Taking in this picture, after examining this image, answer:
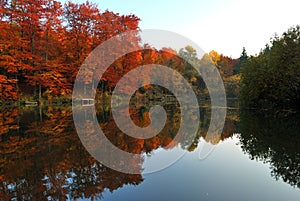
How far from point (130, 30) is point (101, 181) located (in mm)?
26096

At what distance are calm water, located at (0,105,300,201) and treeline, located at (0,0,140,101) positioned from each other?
17.7 metres

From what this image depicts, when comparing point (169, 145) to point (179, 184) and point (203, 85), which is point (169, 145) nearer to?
point (179, 184)

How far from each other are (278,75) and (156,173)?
1381cm

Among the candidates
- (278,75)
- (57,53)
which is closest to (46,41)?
(57,53)

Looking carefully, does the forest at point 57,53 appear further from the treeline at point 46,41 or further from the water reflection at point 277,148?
the water reflection at point 277,148

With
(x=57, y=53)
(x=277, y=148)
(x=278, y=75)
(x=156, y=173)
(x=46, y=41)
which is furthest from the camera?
(x=57, y=53)

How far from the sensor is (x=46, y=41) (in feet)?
81.9

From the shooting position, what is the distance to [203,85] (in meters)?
45.7

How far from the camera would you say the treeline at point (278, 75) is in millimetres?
14906

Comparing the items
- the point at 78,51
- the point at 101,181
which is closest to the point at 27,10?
the point at 78,51

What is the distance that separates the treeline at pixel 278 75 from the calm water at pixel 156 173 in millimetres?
8326

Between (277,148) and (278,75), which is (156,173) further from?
(278,75)

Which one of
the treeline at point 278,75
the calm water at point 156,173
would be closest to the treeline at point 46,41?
the treeline at point 278,75

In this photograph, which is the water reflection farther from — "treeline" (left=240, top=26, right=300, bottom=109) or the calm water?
"treeline" (left=240, top=26, right=300, bottom=109)
